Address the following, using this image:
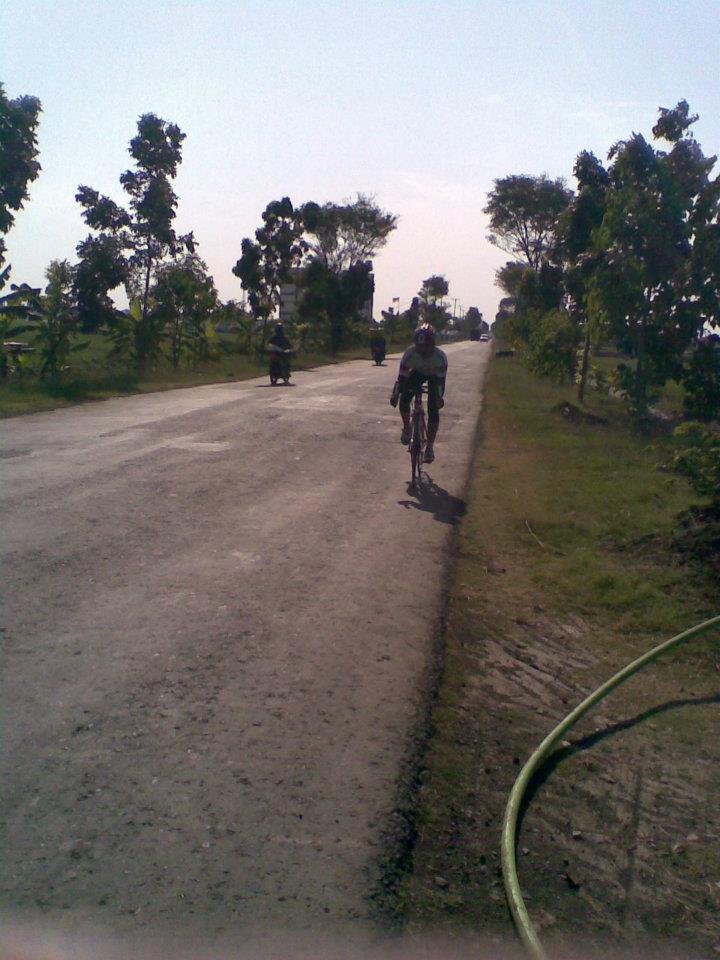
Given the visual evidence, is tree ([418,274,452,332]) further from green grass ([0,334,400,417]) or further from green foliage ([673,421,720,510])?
green foliage ([673,421,720,510])

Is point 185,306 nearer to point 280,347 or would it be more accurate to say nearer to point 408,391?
point 280,347

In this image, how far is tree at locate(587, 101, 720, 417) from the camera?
56.4ft

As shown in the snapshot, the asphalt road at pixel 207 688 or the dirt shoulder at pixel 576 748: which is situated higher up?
the asphalt road at pixel 207 688

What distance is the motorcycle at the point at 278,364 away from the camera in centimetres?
2477

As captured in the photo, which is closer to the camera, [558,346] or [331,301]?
[558,346]

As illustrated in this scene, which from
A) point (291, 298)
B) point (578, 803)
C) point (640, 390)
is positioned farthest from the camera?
point (291, 298)

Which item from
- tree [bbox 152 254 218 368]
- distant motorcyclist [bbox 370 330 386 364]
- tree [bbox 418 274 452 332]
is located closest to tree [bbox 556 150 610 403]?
tree [bbox 152 254 218 368]

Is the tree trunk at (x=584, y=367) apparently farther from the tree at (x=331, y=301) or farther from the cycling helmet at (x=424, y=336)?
the tree at (x=331, y=301)

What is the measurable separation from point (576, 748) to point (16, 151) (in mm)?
22695

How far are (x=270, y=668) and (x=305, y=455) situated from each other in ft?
25.4

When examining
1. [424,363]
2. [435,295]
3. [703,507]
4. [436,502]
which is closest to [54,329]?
→ [424,363]

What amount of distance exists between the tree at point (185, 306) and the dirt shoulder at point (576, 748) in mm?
21534

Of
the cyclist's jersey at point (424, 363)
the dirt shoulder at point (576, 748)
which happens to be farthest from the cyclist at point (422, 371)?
the dirt shoulder at point (576, 748)

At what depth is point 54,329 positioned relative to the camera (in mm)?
22344
